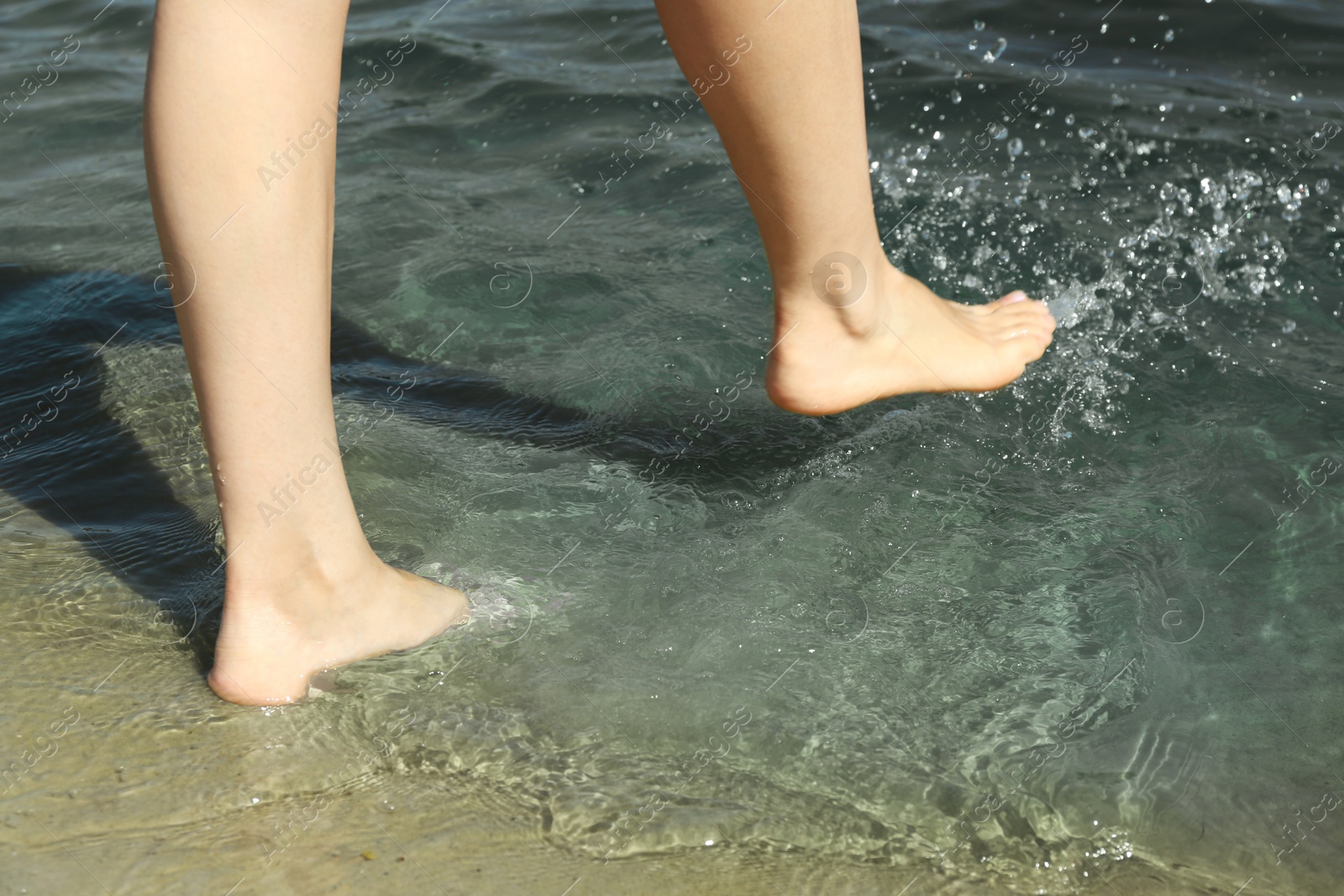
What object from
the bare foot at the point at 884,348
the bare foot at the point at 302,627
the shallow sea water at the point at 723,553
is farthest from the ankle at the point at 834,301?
the bare foot at the point at 302,627

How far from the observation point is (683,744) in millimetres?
1415

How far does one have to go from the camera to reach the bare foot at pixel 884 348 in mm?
1745

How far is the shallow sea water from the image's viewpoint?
4.22 feet

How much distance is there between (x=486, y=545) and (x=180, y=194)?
80 centimetres

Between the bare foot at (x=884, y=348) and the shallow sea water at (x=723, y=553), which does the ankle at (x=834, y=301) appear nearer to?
the bare foot at (x=884, y=348)

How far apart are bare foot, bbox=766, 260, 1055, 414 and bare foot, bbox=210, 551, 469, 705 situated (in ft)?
2.29

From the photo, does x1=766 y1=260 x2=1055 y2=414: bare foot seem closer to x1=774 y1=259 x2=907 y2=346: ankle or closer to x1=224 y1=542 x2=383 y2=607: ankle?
x1=774 y1=259 x2=907 y2=346: ankle

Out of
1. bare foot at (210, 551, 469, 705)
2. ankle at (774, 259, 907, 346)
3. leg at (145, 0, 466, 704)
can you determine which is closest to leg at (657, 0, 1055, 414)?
ankle at (774, 259, 907, 346)

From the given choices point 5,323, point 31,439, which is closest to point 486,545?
point 31,439

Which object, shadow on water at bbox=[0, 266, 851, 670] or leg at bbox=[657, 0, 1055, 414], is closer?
leg at bbox=[657, 0, 1055, 414]

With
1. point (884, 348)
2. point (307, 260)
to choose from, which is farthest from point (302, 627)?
point (884, 348)

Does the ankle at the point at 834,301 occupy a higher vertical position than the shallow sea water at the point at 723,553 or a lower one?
higher

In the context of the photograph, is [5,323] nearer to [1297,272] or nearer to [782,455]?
[782,455]

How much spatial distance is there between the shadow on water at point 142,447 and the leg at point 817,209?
0.26m
